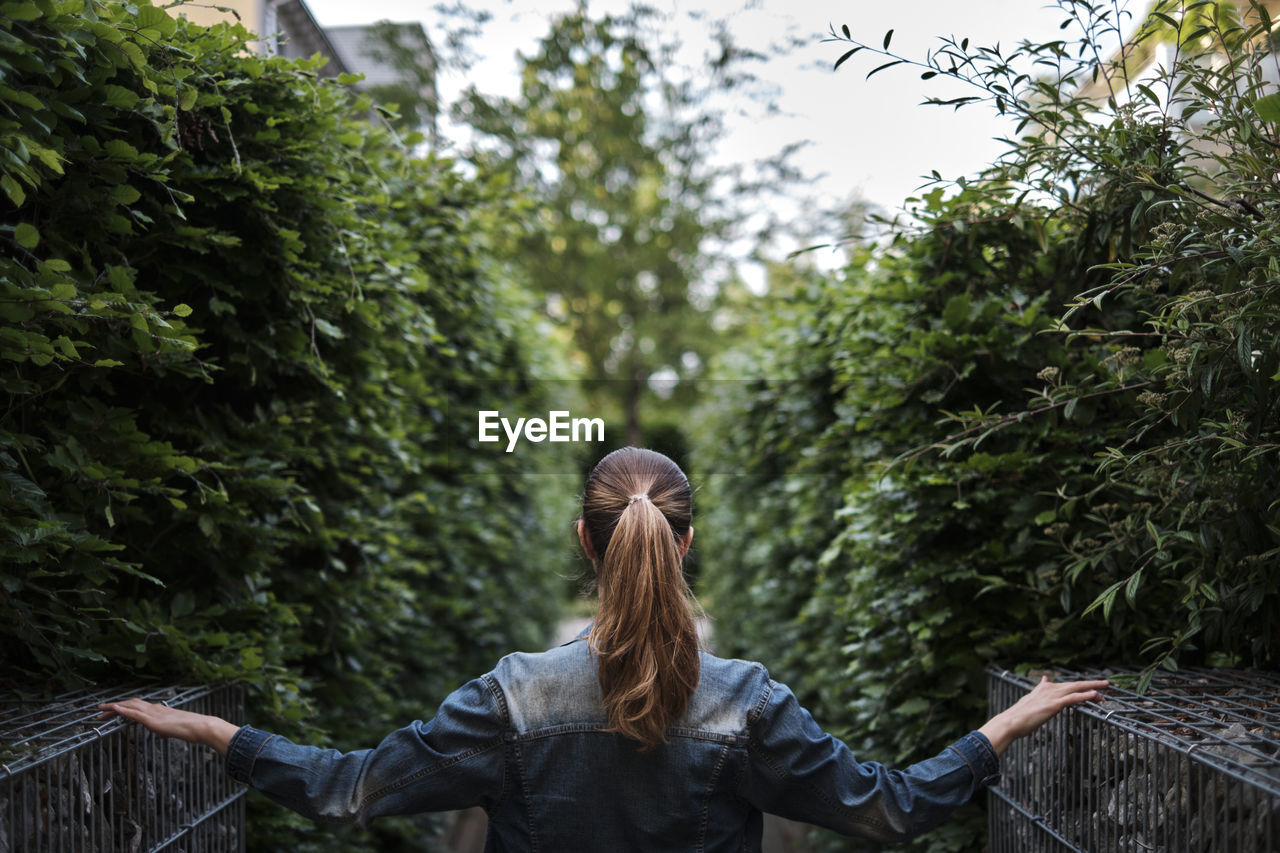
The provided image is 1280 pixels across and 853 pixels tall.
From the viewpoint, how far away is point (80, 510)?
231 cm

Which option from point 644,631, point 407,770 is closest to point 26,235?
point 407,770

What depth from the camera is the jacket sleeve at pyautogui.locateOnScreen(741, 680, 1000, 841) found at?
203cm

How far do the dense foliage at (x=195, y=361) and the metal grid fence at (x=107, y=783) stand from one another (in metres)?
0.16

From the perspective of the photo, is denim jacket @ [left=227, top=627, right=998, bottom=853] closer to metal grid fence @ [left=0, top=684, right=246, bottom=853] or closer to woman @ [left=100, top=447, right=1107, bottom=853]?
woman @ [left=100, top=447, right=1107, bottom=853]

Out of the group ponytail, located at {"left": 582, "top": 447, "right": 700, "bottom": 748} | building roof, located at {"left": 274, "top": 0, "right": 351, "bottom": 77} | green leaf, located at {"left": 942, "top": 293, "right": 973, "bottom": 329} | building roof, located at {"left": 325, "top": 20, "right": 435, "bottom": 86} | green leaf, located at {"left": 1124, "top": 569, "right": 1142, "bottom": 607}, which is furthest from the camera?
building roof, located at {"left": 325, "top": 20, "right": 435, "bottom": 86}

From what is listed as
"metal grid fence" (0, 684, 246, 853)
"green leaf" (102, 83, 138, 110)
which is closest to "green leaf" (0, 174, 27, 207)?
"green leaf" (102, 83, 138, 110)

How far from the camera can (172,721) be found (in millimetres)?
2158

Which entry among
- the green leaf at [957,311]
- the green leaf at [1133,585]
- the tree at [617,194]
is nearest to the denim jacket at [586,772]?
the green leaf at [1133,585]

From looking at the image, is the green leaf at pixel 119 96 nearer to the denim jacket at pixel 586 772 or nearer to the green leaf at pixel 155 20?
the green leaf at pixel 155 20

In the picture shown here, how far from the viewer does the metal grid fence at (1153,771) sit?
168cm

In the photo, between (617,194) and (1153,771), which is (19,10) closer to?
(1153,771)

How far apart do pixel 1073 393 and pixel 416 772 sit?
1.87m

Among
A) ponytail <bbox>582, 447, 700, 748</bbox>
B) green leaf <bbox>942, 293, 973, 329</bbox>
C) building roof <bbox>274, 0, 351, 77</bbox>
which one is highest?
building roof <bbox>274, 0, 351, 77</bbox>

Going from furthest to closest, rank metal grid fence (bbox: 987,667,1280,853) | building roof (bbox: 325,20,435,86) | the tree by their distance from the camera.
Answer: the tree → building roof (bbox: 325,20,435,86) → metal grid fence (bbox: 987,667,1280,853)
